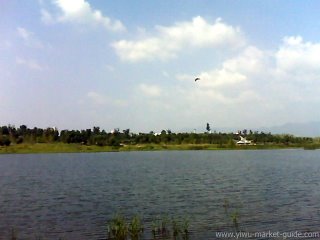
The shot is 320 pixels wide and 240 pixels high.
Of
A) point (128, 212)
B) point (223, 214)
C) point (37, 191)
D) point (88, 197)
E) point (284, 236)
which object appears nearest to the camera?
point (284, 236)

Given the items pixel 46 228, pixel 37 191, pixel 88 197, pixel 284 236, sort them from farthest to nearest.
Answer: pixel 37 191, pixel 88 197, pixel 46 228, pixel 284 236

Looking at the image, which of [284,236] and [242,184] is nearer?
[284,236]

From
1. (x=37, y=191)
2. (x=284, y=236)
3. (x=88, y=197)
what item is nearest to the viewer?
(x=284, y=236)

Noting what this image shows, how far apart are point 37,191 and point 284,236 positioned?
1454 inches

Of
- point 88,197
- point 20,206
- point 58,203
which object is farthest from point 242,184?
point 20,206

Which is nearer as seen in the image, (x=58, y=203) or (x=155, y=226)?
(x=155, y=226)

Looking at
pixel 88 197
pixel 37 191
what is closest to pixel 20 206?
pixel 88 197

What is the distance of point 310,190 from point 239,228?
24652 millimetres

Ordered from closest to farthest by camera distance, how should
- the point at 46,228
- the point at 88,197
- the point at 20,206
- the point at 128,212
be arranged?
the point at 46,228 < the point at 128,212 < the point at 20,206 < the point at 88,197

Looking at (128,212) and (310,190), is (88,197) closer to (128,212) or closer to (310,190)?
(128,212)

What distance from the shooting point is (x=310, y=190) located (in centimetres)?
5000

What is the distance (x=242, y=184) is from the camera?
5697cm

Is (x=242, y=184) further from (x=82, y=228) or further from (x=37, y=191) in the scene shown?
(x=82, y=228)

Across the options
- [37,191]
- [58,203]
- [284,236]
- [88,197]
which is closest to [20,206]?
[58,203]
